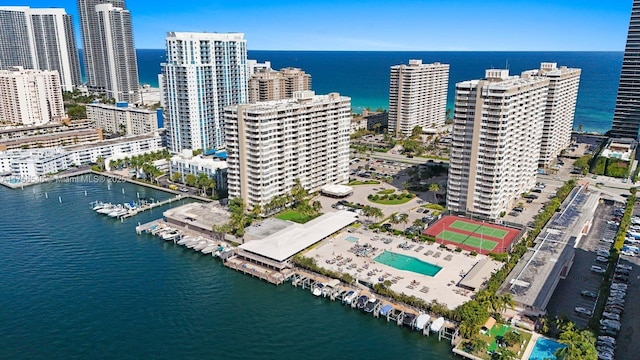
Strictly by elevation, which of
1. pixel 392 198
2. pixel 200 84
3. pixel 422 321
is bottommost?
pixel 422 321

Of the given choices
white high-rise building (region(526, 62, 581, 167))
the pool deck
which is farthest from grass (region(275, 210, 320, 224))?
white high-rise building (region(526, 62, 581, 167))

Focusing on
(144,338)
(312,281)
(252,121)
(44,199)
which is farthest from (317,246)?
(44,199)

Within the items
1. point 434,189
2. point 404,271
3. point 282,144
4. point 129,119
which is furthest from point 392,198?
point 129,119

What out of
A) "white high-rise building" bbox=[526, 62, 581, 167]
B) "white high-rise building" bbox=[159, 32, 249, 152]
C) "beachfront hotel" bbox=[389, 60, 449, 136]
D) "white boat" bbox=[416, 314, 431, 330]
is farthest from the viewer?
"beachfront hotel" bbox=[389, 60, 449, 136]

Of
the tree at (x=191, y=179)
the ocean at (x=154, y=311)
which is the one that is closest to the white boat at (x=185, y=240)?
the ocean at (x=154, y=311)

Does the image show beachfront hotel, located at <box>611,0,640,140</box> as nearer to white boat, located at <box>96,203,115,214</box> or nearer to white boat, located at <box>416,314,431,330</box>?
white boat, located at <box>416,314,431,330</box>

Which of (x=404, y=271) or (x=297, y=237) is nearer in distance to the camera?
(x=404, y=271)

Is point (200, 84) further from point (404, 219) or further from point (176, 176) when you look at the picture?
point (404, 219)
